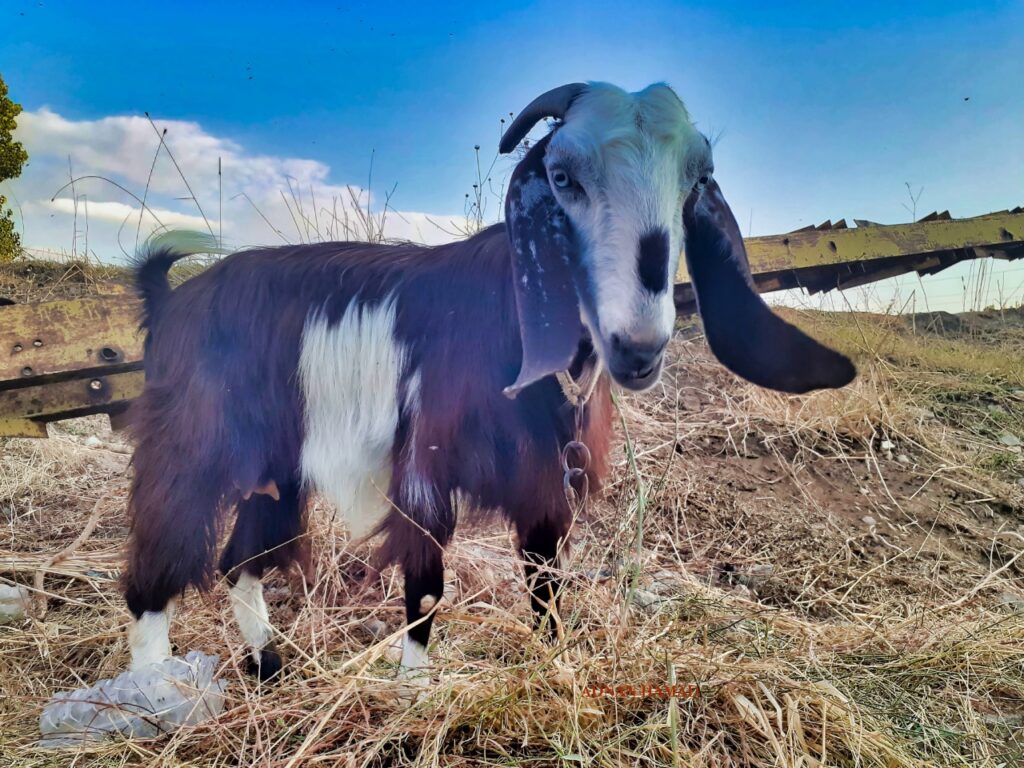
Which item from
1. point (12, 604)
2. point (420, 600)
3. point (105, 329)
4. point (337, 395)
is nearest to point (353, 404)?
point (337, 395)

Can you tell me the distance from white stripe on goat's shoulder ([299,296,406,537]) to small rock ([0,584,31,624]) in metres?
1.36

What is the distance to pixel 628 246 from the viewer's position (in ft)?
4.08

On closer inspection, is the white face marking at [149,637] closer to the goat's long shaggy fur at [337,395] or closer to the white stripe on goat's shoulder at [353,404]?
the goat's long shaggy fur at [337,395]

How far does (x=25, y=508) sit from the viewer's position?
134 inches

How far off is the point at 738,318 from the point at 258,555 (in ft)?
5.30

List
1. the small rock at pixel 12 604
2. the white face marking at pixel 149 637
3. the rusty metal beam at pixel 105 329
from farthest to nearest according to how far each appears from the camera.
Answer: the rusty metal beam at pixel 105 329
the small rock at pixel 12 604
the white face marking at pixel 149 637

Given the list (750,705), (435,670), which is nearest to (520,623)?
(435,670)

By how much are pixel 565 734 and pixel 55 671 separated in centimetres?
172

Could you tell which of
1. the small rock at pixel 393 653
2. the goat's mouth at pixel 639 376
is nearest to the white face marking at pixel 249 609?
the small rock at pixel 393 653

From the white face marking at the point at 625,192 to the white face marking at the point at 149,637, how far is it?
1.61 meters

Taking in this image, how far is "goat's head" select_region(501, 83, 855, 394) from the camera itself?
4.08ft

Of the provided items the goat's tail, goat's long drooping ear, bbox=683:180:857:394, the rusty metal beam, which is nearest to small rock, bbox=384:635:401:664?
goat's long drooping ear, bbox=683:180:857:394

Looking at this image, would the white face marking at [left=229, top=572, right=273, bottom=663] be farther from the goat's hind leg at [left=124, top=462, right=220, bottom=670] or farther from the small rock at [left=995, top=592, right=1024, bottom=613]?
the small rock at [left=995, top=592, right=1024, bottom=613]

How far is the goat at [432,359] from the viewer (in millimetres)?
1287
